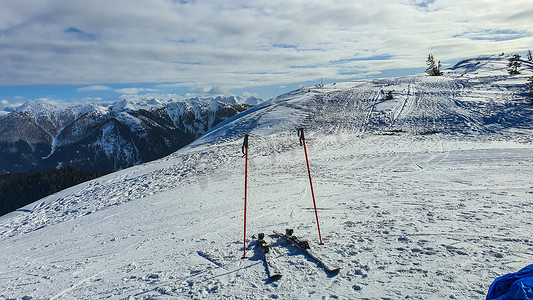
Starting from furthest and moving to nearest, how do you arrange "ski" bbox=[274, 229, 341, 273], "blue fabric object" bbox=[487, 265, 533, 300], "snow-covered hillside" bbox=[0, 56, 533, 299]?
"ski" bbox=[274, 229, 341, 273] < "snow-covered hillside" bbox=[0, 56, 533, 299] < "blue fabric object" bbox=[487, 265, 533, 300]

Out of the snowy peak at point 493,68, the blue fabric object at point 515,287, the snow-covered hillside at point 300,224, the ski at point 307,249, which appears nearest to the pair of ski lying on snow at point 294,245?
the ski at point 307,249

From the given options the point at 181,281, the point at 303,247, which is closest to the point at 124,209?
the point at 181,281

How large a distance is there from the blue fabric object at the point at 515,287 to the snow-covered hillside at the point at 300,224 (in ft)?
6.92

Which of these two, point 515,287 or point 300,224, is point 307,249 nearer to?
point 300,224

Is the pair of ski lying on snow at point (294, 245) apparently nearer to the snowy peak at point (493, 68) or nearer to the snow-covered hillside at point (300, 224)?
the snow-covered hillside at point (300, 224)

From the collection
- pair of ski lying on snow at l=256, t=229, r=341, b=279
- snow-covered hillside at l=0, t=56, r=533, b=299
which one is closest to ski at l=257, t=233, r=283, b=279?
pair of ski lying on snow at l=256, t=229, r=341, b=279

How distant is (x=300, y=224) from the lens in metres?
10.0

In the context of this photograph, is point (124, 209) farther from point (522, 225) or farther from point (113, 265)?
point (522, 225)

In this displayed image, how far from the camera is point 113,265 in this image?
860 cm

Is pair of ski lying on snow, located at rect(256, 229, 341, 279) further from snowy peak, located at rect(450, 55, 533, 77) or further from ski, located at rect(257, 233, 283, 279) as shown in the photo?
snowy peak, located at rect(450, 55, 533, 77)

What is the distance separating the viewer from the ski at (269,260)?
6.58m

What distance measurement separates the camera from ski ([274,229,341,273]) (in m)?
6.57

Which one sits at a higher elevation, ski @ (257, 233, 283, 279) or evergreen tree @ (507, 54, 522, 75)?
evergreen tree @ (507, 54, 522, 75)

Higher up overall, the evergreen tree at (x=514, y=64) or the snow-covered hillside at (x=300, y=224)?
the evergreen tree at (x=514, y=64)
